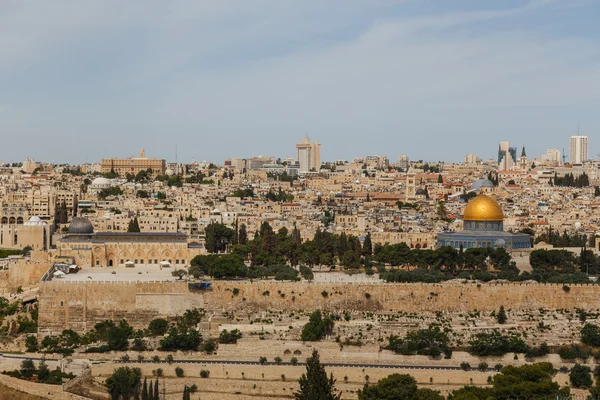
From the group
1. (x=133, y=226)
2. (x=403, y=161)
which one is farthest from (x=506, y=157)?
(x=133, y=226)

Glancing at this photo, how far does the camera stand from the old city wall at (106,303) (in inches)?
1799

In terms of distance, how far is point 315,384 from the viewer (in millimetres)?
34156

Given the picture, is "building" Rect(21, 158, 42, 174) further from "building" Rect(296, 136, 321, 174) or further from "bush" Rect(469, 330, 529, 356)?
"bush" Rect(469, 330, 529, 356)

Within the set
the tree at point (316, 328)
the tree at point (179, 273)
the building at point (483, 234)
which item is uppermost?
the building at point (483, 234)

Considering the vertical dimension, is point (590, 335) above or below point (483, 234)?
below

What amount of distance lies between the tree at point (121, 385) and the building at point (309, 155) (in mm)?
118352

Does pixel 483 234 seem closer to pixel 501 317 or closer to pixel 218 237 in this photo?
pixel 218 237

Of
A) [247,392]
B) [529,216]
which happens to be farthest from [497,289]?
[529,216]

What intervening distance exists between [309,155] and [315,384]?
125188mm

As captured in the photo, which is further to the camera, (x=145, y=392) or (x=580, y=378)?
(x=580, y=378)

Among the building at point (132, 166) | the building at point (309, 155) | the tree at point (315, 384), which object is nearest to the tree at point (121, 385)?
the tree at point (315, 384)

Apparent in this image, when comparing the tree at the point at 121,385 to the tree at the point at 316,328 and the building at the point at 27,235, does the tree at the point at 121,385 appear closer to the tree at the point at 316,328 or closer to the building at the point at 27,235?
the tree at the point at 316,328

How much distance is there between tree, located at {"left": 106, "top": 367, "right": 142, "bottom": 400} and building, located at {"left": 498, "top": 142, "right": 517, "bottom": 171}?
359 ft

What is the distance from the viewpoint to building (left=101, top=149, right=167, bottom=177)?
385ft
